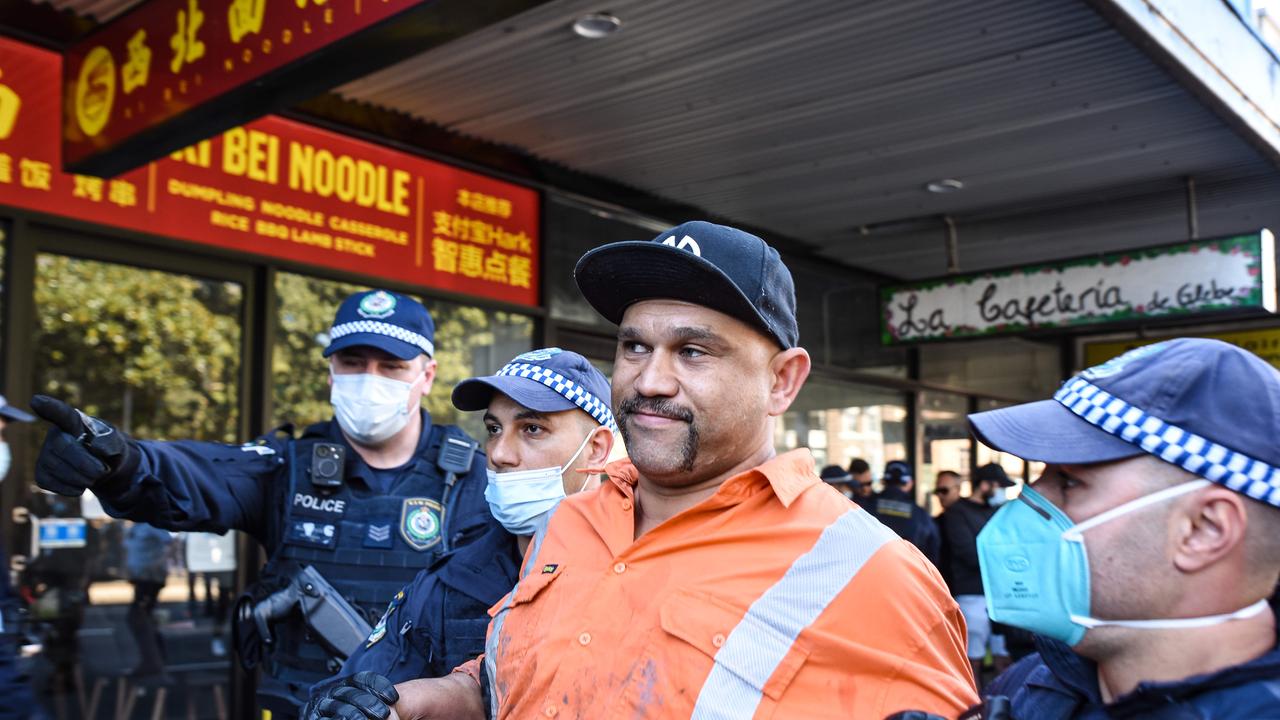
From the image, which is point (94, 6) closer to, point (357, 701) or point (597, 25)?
point (597, 25)

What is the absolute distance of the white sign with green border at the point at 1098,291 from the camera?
7328mm

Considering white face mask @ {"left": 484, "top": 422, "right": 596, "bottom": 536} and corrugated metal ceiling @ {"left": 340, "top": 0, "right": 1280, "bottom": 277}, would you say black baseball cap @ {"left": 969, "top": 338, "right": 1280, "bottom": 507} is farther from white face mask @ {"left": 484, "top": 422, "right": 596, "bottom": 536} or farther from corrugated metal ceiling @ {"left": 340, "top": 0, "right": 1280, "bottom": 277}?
corrugated metal ceiling @ {"left": 340, "top": 0, "right": 1280, "bottom": 277}

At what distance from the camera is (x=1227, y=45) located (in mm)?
6266

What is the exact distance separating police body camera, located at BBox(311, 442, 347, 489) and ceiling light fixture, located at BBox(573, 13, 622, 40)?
282 cm

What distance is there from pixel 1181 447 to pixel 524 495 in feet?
5.41

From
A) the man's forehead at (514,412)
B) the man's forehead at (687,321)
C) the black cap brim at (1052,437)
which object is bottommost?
the black cap brim at (1052,437)

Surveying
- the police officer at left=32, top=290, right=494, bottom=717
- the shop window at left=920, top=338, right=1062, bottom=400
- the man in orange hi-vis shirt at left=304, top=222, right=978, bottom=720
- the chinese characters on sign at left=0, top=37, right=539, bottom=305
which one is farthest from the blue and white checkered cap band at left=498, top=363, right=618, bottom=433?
the shop window at left=920, top=338, right=1062, bottom=400

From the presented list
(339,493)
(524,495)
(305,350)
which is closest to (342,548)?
(339,493)

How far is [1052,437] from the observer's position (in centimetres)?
159

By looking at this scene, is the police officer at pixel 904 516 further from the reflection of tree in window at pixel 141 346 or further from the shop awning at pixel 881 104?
the reflection of tree in window at pixel 141 346

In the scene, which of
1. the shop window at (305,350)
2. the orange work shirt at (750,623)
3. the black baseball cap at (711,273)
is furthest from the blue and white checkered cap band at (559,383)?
the shop window at (305,350)

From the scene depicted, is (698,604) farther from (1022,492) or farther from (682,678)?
(1022,492)

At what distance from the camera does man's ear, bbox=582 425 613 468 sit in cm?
291

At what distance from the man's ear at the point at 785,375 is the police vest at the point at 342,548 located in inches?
66.8
